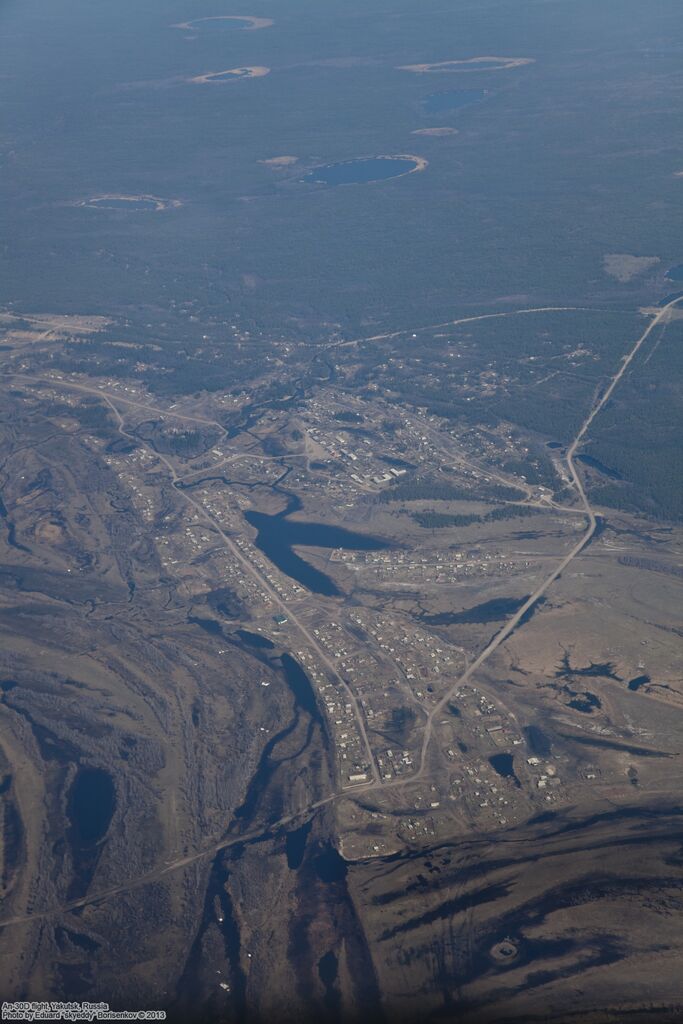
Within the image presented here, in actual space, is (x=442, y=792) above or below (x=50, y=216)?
below

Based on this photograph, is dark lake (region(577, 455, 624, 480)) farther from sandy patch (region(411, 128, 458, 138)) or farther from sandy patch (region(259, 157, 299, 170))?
sandy patch (region(411, 128, 458, 138))

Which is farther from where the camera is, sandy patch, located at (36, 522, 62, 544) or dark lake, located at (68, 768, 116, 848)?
sandy patch, located at (36, 522, 62, 544)

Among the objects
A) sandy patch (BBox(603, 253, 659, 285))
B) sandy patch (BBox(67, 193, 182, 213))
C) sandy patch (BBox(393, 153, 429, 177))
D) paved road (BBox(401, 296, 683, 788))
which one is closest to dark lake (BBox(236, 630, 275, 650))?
paved road (BBox(401, 296, 683, 788))

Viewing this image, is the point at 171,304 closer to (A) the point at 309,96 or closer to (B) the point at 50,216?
(B) the point at 50,216

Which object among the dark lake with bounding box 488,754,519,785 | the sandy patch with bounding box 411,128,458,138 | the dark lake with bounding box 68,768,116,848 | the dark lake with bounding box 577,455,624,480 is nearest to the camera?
the dark lake with bounding box 68,768,116,848

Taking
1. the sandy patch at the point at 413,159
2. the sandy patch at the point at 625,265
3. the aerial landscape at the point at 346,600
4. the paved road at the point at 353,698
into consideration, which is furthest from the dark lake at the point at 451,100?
the paved road at the point at 353,698

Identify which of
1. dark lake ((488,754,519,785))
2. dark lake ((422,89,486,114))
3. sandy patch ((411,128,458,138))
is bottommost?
dark lake ((488,754,519,785))

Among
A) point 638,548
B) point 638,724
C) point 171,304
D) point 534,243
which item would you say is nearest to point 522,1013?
point 638,724
